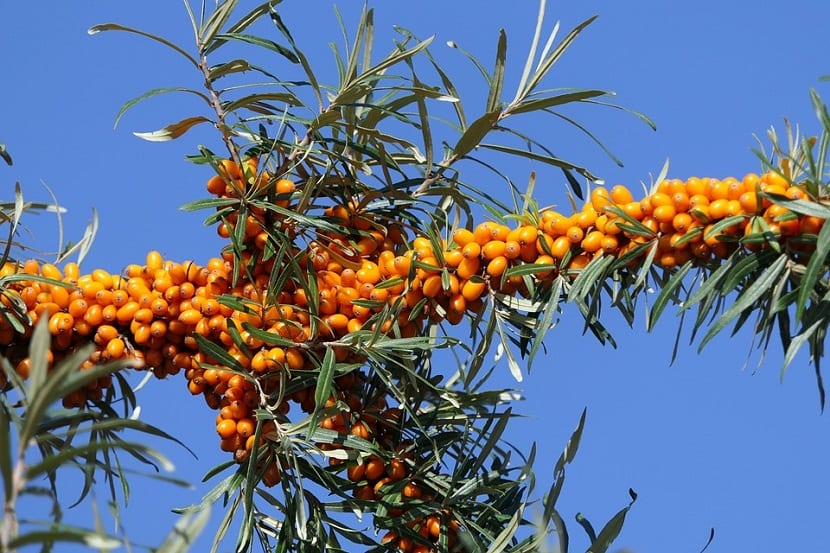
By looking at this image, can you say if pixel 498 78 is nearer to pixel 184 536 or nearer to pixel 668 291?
pixel 668 291

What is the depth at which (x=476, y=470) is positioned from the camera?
6.64 feet

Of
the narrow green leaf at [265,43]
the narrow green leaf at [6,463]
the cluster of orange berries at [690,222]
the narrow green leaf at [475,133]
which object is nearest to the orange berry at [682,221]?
the cluster of orange berries at [690,222]

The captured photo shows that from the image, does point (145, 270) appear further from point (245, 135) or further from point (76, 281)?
point (245, 135)

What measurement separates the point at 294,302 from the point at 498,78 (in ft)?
1.90

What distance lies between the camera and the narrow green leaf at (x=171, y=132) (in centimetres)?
205

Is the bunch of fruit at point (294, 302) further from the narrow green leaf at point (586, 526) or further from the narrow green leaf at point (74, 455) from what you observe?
the narrow green leaf at point (74, 455)

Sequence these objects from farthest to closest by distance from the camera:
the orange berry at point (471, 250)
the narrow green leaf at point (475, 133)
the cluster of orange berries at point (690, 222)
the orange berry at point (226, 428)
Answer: the narrow green leaf at point (475, 133), the orange berry at point (226, 428), the orange berry at point (471, 250), the cluster of orange berries at point (690, 222)

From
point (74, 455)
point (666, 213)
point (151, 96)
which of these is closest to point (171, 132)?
point (151, 96)

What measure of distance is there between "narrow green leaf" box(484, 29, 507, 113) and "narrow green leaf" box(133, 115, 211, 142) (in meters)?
0.55

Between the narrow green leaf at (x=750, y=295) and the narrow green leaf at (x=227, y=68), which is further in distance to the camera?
the narrow green leaf at (x=227, y=68)

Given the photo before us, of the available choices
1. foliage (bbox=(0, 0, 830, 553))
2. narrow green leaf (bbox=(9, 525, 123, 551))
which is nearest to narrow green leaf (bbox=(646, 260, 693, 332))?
foliage (bbox=(0, 0, 830, 553))

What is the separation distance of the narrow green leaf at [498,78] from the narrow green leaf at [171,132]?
546 millimetres

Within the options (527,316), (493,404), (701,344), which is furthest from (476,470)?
(701,344)

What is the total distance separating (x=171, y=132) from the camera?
81.7 inches
